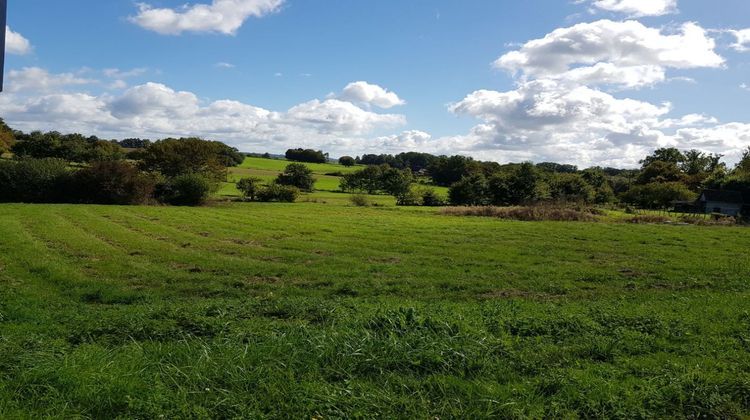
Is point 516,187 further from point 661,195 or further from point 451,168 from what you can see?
point 451,168

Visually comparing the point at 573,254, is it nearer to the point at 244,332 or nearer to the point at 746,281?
the point at 746,281

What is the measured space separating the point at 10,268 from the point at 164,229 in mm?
12058

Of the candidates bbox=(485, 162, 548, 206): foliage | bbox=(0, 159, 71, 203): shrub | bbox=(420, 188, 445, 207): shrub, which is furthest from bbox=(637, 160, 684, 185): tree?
bbox=(0, 159, 71, 203): shrub

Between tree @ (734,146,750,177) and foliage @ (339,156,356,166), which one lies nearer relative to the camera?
tree @ (734,146,750,177)

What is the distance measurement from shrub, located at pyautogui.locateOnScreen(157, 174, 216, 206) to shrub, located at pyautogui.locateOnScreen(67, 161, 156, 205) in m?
3.60

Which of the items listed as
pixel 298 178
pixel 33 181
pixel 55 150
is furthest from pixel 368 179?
pixel 33 181

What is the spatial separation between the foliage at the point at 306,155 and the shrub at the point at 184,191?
96838 millimetres

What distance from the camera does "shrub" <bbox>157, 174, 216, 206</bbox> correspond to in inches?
1954

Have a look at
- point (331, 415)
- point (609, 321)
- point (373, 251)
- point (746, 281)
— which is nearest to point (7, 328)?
point (331, 415)

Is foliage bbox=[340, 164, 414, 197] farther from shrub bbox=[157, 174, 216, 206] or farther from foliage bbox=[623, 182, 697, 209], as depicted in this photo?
shrub bbox=[157, 174, 216, 206]

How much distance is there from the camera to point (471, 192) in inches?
2874

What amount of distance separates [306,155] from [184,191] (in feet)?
330

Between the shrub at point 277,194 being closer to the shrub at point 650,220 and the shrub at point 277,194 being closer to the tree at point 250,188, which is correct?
the tree at point 250,188

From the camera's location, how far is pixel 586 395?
5.13 meters
